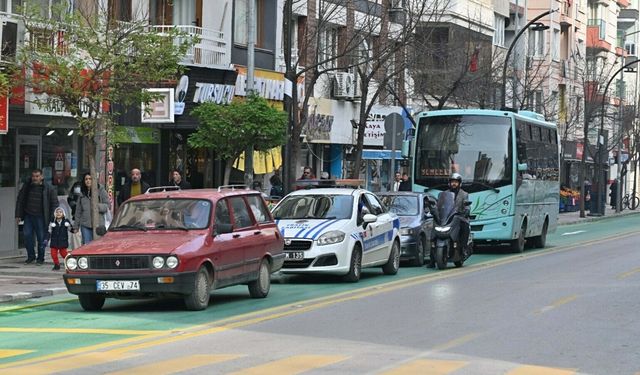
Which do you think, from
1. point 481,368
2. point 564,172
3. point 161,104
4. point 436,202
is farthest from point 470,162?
point 564,172

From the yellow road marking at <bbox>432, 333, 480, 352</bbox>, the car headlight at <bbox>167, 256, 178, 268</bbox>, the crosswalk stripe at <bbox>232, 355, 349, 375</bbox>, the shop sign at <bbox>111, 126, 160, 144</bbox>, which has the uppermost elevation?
the shop sign at <bbox>111, 126, 160, 144</bbox>

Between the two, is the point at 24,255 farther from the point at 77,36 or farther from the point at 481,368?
the point at 481,368

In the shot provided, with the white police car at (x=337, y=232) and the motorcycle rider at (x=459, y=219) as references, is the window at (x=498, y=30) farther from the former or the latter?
the white police car at (x=337, y=232)

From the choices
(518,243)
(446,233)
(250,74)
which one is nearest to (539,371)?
(446,233)

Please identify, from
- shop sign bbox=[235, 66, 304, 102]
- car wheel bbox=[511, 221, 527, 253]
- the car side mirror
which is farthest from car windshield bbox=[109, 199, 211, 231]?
shop sign bbox=[235, 66, 304, 102]

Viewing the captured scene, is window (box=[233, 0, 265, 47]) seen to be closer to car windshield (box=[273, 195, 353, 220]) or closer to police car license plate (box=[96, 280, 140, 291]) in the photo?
car windshield (box=[273, 195, 353, 220])

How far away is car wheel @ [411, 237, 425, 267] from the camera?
80.4 ft

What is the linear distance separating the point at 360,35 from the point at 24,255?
11.9m

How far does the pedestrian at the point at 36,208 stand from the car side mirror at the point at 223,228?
24.8 feet

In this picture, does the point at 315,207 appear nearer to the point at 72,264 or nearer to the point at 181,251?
the point at 181,251

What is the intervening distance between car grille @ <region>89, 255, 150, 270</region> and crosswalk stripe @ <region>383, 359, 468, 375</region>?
16.6 ft

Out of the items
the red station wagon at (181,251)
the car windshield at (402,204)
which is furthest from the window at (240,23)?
the red station wagon at (181,251)

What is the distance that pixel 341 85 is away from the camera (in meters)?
41.2

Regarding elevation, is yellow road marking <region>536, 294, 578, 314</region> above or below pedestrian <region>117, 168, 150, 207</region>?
below
